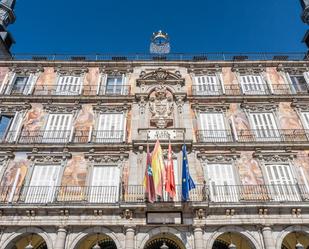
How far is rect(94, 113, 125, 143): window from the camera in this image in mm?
18188

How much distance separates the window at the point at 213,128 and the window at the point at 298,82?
6369mm

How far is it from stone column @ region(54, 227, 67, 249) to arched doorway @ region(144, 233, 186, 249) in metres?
3.93

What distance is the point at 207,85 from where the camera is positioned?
2153 centimetres

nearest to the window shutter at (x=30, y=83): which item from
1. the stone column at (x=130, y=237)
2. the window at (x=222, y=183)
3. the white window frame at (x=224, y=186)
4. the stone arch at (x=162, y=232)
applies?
the stone column at (x=130, y=237)

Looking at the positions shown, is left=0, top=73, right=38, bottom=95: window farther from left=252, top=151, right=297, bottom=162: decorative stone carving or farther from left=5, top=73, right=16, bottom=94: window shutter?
left=252, top=151, right=297, bottom=162: decorative stone carving

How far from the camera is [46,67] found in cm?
2270

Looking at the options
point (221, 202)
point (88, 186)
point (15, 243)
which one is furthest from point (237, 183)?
point (15, 243)

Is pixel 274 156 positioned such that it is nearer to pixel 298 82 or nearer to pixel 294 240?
pixel 294 240

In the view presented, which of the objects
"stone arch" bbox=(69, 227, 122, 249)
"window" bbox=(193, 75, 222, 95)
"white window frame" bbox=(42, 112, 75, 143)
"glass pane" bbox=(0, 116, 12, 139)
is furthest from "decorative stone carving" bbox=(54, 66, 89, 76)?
"stone arch" bbox=(69, 227, 122, 249)

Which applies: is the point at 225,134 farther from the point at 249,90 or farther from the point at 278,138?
the point at 249,90

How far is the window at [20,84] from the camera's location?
21.0 metres

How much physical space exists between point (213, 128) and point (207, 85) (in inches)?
163

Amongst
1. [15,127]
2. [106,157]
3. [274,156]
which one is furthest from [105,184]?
[274,156]

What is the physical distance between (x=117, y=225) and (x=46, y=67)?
1411cm
